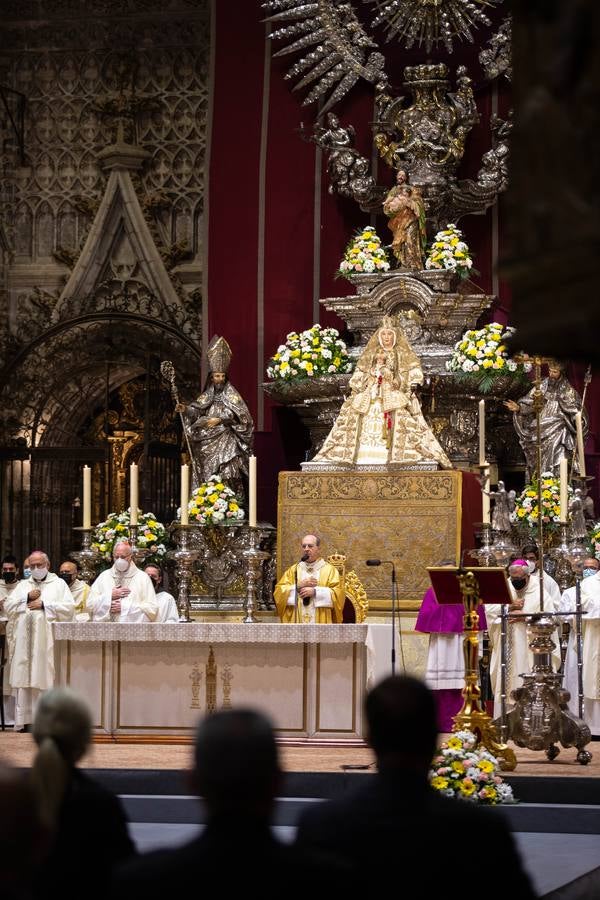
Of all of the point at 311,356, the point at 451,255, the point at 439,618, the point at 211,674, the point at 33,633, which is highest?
the point at 451,255

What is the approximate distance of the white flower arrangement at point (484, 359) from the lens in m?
15.4

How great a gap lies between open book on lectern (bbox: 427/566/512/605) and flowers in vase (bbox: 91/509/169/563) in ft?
17.7

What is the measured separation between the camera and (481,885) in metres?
3.20

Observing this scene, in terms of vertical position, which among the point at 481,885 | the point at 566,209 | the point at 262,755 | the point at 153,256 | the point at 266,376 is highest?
the point at 153,256

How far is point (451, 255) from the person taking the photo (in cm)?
1628

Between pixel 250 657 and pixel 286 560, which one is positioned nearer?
pixel 250 657

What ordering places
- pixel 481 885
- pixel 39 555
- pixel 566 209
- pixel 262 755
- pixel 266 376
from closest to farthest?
1. pixel 566 209
2. pixel 262 755
3. pixel 481 885
4. pixel 39 555
5. pixel 266 376

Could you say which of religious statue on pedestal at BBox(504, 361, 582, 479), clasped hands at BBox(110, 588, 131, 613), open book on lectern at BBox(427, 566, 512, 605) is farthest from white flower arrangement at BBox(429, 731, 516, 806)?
religious statue on pedestal at BBox(504, 361, 582, 479)

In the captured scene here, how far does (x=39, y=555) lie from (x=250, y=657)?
292cm

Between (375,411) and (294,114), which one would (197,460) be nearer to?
(375,411)

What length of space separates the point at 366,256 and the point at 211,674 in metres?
5.85

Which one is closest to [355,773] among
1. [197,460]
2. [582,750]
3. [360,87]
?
[582,750]

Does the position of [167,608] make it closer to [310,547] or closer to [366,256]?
[310,547]

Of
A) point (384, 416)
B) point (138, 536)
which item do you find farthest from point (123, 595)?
point (384, 416)
